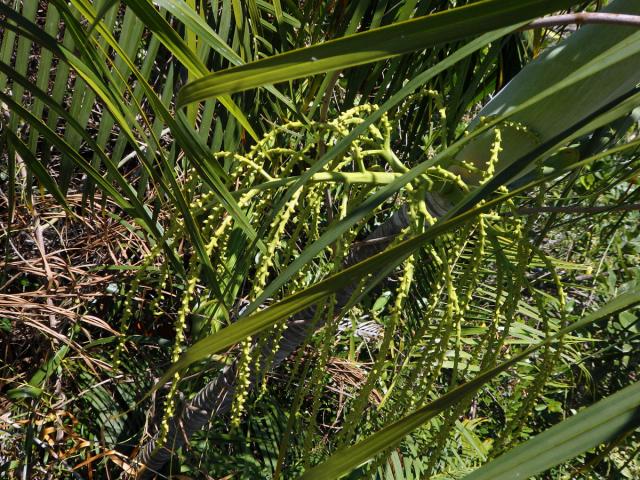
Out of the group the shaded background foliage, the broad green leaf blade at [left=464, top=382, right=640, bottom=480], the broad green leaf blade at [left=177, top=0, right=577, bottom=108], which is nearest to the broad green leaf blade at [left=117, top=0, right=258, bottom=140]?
the shaded background foliage

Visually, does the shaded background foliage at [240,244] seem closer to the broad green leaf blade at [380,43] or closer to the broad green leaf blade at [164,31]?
the broad green leaf blade at [164,31]

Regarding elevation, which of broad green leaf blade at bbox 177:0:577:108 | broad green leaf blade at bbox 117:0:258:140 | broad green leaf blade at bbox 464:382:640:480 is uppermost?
broad green leaf blade at bbox 117:0:258:140

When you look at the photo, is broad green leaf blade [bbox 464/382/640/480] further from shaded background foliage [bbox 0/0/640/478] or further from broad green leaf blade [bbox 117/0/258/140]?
broad green leaf blade [bbox 117/0/258/140]

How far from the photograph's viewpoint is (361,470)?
1779 millimetres

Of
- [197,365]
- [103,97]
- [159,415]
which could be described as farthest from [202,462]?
[103,97]

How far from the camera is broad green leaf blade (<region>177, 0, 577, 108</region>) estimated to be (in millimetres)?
269

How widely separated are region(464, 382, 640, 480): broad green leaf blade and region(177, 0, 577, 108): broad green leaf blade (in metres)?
0.15

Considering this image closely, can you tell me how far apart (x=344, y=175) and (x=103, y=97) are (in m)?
0.21

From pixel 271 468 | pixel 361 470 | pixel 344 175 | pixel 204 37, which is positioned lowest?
pixel 361 470

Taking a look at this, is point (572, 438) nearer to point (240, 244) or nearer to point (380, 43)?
point (380, 43)

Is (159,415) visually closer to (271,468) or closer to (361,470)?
(271,468)

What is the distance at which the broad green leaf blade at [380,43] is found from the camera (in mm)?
269

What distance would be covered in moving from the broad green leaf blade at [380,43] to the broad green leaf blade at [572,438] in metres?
0.15

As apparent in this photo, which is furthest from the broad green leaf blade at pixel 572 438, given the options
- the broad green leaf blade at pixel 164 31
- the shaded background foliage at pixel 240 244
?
the broad green leaf blade at pixel 164 31
